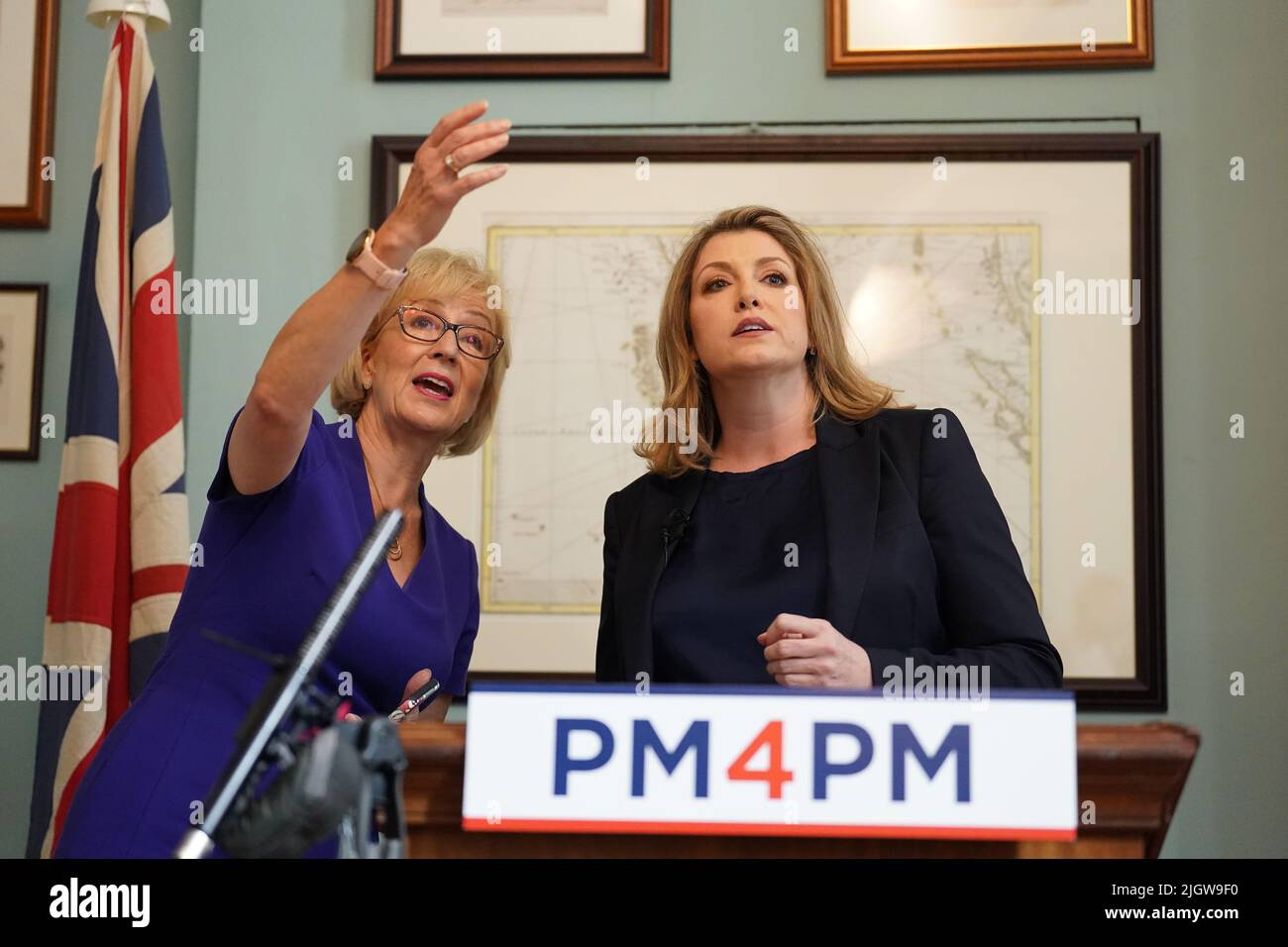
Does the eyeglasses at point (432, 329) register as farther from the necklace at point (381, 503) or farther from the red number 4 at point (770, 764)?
the red number 4 at point (770, 764)

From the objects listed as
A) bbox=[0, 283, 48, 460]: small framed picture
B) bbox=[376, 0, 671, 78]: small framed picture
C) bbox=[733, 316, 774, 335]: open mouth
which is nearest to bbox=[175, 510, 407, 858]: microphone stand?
bbox=[733, 316, 774, 335]: open mouth

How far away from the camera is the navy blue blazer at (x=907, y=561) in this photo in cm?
189

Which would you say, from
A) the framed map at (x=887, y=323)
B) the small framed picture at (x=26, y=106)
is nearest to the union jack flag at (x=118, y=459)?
the small framed picture at (x=26, y=106)

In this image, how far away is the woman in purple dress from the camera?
1574 mm

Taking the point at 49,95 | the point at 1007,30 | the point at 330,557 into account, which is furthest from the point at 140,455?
the point at 1007,30

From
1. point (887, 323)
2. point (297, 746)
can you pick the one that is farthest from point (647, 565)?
point (887, 323)

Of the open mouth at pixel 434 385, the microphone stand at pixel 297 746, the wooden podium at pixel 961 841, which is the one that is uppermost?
the open mouth at pixel 434 385

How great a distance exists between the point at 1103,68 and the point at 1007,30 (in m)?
0.26

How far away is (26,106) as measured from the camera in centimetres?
340

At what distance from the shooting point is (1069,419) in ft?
10.3

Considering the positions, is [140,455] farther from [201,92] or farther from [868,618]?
[868,618]

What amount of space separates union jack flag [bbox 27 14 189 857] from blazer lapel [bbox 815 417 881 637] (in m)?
1.64

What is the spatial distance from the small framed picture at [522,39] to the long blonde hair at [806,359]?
1.08 meters

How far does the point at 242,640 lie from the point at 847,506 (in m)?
0.94
